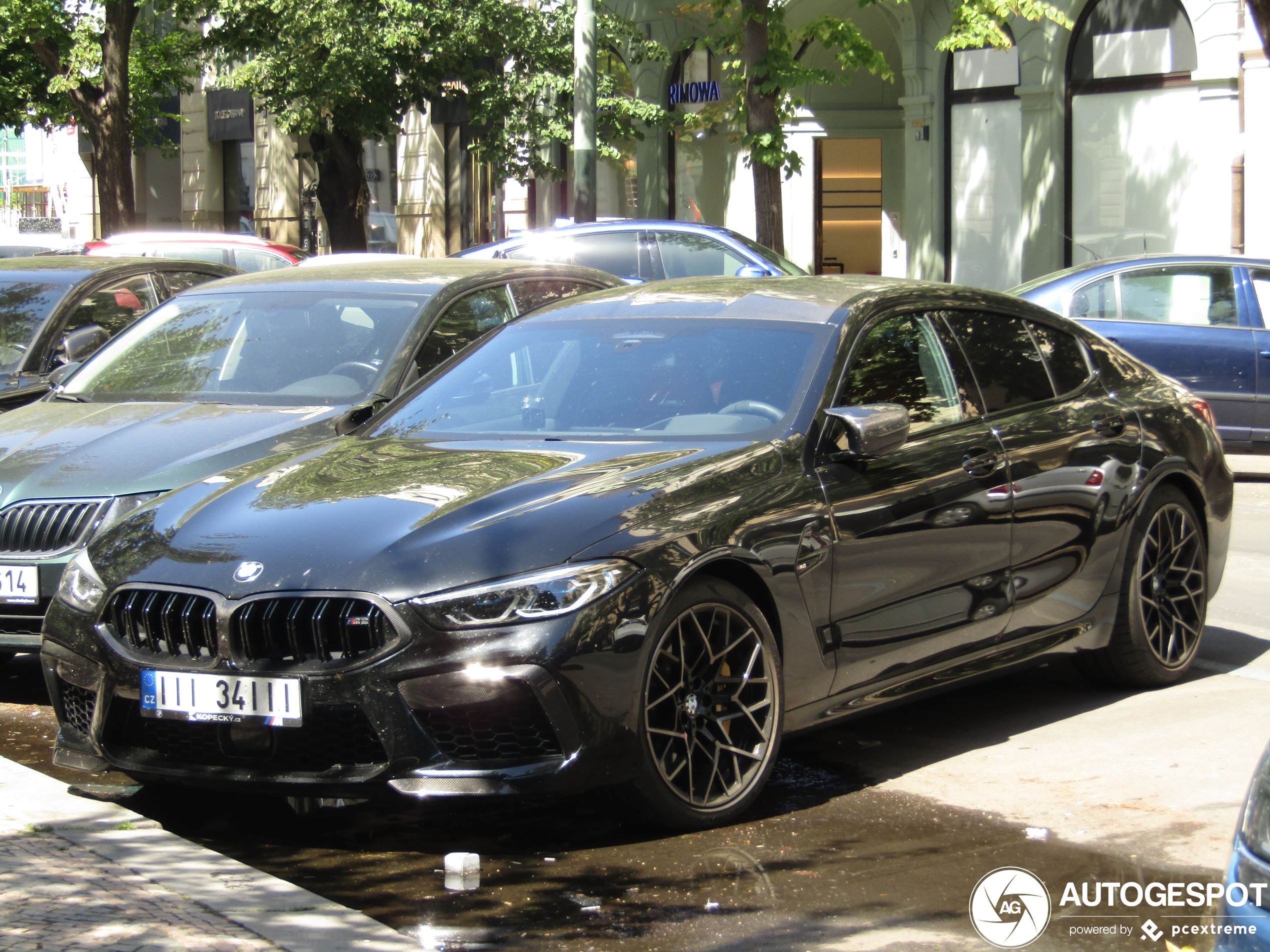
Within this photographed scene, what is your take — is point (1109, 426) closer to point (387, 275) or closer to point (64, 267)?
point (387, 275)

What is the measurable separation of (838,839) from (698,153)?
2388 centimetres

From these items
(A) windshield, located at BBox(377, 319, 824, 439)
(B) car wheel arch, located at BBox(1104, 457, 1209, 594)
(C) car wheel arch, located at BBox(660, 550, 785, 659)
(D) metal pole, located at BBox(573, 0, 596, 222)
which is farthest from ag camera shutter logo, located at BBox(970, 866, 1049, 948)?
(D) metal pole, located at BBox(573, 0, 596, 222)

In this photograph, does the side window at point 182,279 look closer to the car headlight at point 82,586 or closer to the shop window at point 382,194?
the car headlight at point 82,586

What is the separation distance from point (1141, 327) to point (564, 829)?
29.5ft

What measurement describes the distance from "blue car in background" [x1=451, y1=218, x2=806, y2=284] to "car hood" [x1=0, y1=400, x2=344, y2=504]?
821 centimetres

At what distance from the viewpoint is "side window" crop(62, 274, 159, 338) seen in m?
9.68

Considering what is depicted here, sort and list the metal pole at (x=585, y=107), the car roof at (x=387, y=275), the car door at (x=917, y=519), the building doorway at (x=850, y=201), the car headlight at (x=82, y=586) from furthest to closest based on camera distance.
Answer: the building doorway at (x=850, y=201)
the metal pole at (x=585, y=107)
the car roof at (x=387, y=275)
the car door at (x=917, y=519)
the car headlight at (x=82, y=586)

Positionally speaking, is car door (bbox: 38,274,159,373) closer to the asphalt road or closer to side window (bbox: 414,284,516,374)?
side window (bbox: 414,284,516,374)

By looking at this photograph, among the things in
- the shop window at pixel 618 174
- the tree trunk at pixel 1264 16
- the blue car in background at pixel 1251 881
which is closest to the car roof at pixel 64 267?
the blue car in background at pixel 1251 881

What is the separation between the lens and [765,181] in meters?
19.0

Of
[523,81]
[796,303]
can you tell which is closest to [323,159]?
[523,81]

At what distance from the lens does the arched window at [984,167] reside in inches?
880

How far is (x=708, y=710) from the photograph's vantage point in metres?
4.68

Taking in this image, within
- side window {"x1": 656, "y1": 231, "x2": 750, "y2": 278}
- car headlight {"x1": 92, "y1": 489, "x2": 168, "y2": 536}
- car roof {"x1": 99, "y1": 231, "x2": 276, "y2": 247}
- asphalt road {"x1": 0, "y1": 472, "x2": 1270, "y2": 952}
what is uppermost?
car roof {"x1": 99, "y1": 231, "x2": 276, "y2": 247}
